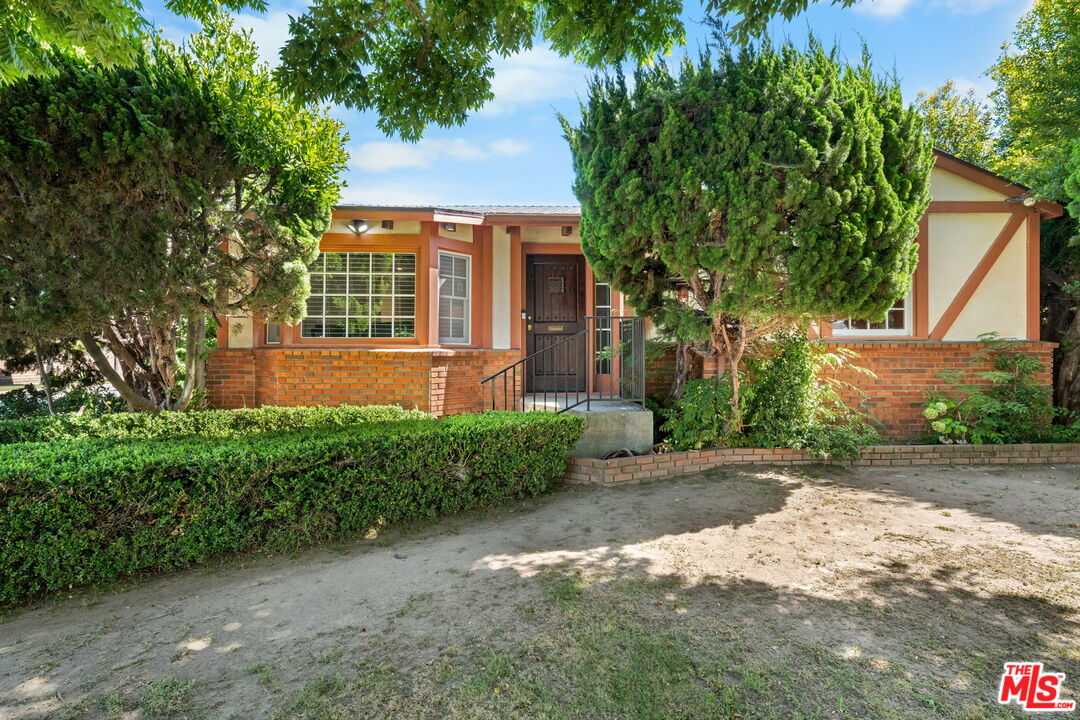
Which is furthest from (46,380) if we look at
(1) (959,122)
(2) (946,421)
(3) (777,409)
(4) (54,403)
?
(1) (959,122)

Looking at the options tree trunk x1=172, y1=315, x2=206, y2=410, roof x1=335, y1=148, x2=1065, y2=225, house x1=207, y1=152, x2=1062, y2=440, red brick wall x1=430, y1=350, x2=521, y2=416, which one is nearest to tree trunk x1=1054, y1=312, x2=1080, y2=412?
house x1=207, y1=152, x2=1062, y2=440

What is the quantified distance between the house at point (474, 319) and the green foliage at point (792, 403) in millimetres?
1459

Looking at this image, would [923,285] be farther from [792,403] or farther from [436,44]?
[436,44]

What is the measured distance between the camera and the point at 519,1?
3.63 metres

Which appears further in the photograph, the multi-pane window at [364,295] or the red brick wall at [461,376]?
the multi-pane window at [364,295]

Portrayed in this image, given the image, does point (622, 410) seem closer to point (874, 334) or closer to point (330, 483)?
point (330, 483)

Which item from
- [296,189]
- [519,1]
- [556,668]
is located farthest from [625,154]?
[556,668]

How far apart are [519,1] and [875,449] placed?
19.1 ft

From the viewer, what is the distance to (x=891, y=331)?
728cm

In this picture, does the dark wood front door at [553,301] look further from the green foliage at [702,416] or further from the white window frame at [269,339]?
the white window frame at [269,339]

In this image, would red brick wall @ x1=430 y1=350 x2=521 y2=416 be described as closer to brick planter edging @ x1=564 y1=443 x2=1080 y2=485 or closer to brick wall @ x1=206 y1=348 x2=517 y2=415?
brick wall @ x1=206 y1=348 x2=517 y2=415

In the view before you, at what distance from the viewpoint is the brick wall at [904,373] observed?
6969 millimetres

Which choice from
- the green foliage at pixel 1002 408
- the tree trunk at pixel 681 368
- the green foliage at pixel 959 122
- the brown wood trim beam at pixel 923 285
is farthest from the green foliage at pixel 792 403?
the green foliage at pixel 959 122

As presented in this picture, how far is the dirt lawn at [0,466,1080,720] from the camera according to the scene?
2049 mm
